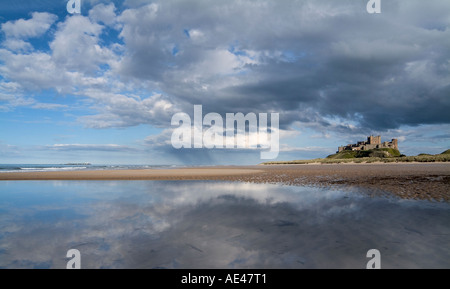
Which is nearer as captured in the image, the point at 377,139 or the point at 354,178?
the point at 354,178

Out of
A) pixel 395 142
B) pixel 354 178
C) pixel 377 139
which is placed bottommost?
pixel 354 178

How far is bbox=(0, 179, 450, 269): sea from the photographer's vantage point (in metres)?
5.37

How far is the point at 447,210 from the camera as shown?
31.9 ft

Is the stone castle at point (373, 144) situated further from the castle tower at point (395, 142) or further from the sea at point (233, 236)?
the sea at point (233, 236)

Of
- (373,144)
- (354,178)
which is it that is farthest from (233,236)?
(373,144)

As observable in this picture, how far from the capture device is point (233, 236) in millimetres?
7109

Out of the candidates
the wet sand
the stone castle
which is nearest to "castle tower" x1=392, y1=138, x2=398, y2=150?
the stone castle

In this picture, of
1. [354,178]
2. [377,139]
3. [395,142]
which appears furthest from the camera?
[377,139]

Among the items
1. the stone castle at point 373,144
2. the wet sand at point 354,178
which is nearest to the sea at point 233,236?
the wet sand at point 354,178

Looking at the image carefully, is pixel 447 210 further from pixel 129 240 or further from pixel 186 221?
pixel 129 240

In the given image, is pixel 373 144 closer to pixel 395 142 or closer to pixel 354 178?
pixel 395 142

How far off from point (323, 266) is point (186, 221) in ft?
17.8
